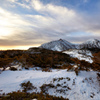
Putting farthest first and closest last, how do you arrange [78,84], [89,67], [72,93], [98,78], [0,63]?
[0,63]
[89,67]
[98,78]
[78,84]
[72,93]

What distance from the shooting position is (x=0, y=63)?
11383 millimetres

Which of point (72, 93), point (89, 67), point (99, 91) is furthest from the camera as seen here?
point (89, 67)

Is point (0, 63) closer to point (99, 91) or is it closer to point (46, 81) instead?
point (46, 81)

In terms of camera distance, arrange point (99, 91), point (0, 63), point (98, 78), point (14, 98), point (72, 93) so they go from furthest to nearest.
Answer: point (0, 63) → point (98, 78) → point (99, 91) → point (72, 93) → point (14, 98)

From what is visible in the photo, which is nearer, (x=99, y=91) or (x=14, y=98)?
(x=14, y=98)

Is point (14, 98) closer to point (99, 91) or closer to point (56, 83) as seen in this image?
point (56, 83)

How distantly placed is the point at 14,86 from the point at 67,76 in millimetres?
5808

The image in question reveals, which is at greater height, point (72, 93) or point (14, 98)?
point (14, 98)

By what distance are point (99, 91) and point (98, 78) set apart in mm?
1829

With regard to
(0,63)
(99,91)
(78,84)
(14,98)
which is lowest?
(99,91)

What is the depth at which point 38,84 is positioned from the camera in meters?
7.44

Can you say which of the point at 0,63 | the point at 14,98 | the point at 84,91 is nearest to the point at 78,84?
the point at 84,91

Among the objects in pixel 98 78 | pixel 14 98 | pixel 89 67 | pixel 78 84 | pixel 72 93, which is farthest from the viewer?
pixel 89 67

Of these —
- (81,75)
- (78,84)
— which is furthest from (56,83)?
(81,75)
